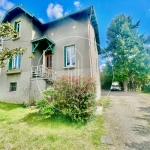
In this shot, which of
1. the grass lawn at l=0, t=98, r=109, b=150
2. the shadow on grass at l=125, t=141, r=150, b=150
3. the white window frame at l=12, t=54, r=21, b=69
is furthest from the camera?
the white window frame at l=12, t=54, r=21, b=69

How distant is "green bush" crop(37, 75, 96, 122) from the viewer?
4.71 m

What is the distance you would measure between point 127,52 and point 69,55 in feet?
46.3

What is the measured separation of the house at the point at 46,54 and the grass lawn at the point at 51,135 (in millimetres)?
3723

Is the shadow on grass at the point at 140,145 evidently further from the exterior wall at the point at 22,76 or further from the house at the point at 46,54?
the exterior wall at the point at 22,76

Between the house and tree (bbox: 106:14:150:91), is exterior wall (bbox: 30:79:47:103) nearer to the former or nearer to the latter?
the house

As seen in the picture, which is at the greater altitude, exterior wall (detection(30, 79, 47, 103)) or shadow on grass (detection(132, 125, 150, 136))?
exterior wall (detection(30, 79, 47, 103))

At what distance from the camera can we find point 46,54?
10.6m

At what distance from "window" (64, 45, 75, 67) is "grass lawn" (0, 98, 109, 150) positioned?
5003mm

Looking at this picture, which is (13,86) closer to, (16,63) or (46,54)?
(16,63)

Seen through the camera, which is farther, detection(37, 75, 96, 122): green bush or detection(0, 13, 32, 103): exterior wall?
detection(0, 13, 32, 103): exterior wall

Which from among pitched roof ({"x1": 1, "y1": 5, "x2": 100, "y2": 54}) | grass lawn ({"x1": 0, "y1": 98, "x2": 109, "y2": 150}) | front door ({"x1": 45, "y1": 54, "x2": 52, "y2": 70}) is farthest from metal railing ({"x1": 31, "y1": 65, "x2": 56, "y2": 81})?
pitched roof ({"x1": 1, "y1": 5, "x2": 100, "y2": 54})

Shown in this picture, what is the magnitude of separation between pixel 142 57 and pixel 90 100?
60.7 feet

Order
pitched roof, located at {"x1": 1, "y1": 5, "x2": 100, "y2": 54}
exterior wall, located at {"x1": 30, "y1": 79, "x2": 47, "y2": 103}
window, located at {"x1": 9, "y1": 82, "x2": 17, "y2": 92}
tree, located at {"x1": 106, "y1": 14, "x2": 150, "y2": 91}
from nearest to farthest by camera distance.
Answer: exterior wall, located at {"x1": 30, "y1": 79, "x2": 47, "y2": 103}
pitched roof, located at {"x1": 1, "y1": 5, "x2": 100, "y2": 54}
window, located at {"x1": 9, "y1": 82, "x2": 17, "y2": 92}
tree, located at {"x1": 106, "y1": 14, "x2": 150, "y2": 91}

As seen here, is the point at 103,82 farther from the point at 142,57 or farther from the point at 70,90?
the point at 70,90
